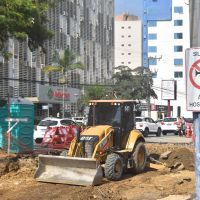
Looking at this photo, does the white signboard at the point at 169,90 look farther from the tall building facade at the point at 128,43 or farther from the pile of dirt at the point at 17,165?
the pile of dirt at the point at 17,165

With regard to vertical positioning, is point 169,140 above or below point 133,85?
below

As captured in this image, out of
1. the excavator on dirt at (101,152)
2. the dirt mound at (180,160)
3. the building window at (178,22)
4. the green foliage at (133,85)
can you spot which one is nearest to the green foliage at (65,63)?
the green foliage at (133,85)

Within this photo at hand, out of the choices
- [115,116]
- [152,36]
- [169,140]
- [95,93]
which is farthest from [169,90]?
[115,116]

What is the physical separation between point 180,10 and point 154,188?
387 feet

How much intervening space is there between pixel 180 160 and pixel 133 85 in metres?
60.2

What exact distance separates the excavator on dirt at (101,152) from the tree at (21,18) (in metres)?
3.68

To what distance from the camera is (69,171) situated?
1438 cm

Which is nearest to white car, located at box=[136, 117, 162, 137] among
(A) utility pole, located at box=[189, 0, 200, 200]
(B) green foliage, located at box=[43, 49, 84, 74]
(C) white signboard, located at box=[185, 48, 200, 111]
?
(B) green foliage, located at box=[43, 49, 84, 74]

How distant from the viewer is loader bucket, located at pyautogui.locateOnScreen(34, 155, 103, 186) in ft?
45.8

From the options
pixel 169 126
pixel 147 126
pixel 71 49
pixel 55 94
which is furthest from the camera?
pixel 71 49

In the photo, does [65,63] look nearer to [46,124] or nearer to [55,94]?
[55,94]

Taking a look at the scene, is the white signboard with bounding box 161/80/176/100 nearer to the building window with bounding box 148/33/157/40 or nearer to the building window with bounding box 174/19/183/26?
the building window with bounding box 174/19/183/26

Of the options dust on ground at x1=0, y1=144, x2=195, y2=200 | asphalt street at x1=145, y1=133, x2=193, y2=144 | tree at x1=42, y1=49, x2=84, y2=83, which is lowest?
asphalt street at x1=145, y1=133, x2=193, y2=144

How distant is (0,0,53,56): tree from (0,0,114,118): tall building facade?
22295 millimetres
